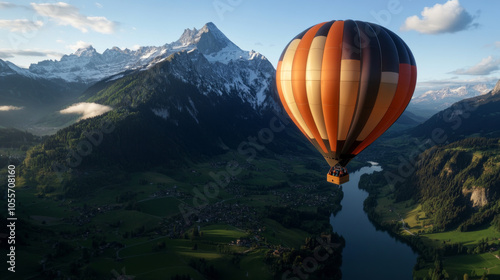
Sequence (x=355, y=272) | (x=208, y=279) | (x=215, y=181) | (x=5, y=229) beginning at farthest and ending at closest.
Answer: (x=215, y=181) < (x=355, y=272) < (x=5, y=229) < (x=208, y=279)

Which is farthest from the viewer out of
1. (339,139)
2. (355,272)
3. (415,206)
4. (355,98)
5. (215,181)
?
(215,181)

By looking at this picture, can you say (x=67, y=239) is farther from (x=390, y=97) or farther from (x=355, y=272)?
(x=390, y=97)

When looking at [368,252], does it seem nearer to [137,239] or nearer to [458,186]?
[137,239]

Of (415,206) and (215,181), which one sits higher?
(215,181)

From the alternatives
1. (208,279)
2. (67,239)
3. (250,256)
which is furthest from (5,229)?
(250,256)

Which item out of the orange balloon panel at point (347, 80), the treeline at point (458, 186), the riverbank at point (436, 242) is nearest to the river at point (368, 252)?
the riverbank at point (436, 242)
